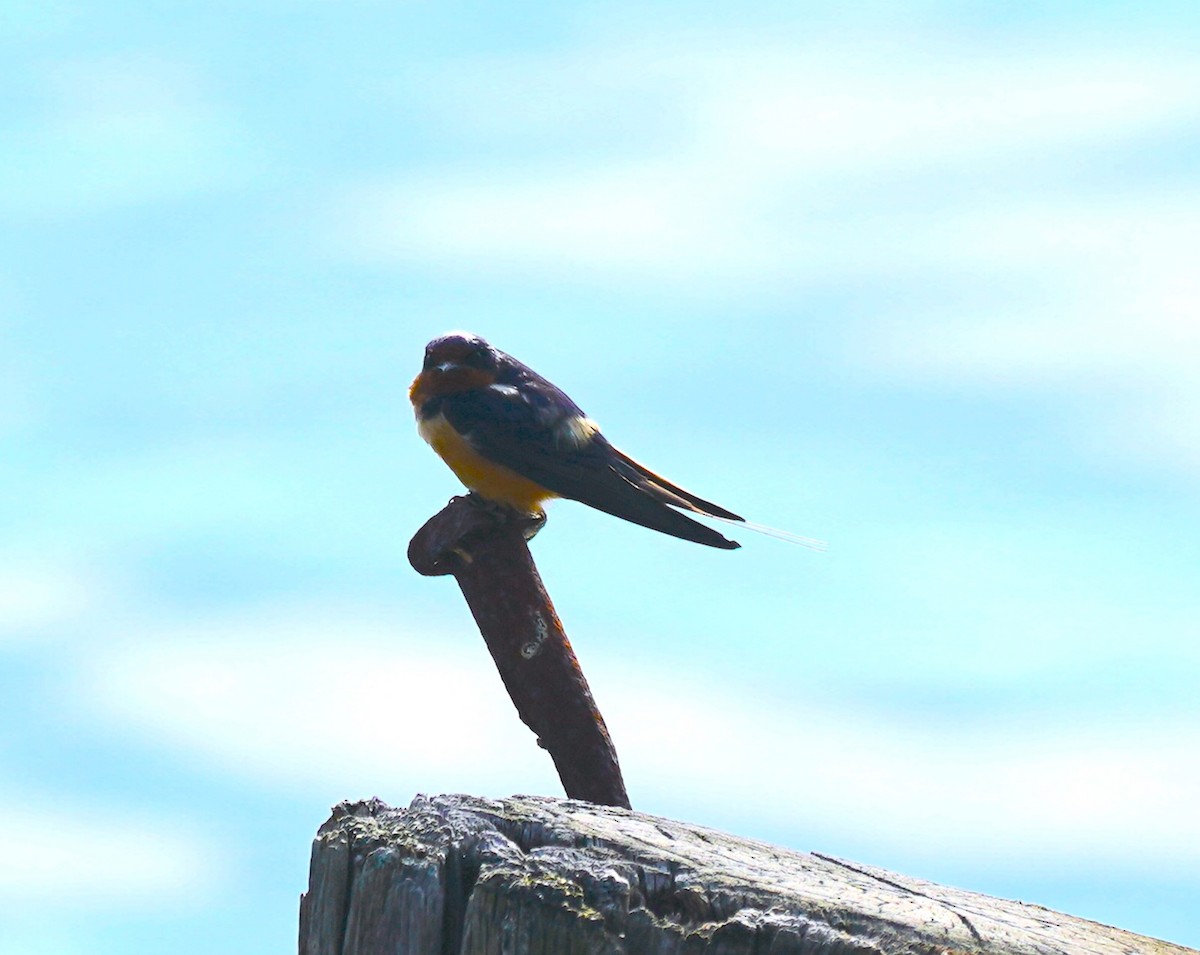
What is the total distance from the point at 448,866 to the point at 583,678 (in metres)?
1.30

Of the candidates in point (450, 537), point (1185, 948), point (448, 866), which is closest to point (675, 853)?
point (448, 866)

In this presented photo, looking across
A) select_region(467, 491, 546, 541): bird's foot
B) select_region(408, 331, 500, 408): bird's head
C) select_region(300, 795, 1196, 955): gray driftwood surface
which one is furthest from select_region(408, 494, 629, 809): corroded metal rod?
select_region(408, 331, 500, 408): bird's head

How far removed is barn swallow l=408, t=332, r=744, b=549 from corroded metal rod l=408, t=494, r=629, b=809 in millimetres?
980

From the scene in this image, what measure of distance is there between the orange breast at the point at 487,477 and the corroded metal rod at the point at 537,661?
1096mm

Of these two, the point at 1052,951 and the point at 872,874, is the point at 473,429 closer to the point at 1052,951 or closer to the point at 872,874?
the point at 872,874

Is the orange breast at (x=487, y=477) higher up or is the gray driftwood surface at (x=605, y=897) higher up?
the orange breast at (x=487, y=477)

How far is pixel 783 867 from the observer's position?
3.12 meters

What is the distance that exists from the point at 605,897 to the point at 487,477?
3.16m

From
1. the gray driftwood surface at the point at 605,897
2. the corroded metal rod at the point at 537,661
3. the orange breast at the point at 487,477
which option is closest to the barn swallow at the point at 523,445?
the orange breast at the point at 487,477

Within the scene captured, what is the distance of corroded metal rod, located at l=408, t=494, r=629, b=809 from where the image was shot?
13.6 feet

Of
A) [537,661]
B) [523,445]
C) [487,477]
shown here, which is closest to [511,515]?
[537,661]

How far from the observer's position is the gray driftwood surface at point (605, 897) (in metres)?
2.80

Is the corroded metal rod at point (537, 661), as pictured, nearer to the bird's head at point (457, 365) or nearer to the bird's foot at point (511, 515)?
the bird's foot at point (511, 515)

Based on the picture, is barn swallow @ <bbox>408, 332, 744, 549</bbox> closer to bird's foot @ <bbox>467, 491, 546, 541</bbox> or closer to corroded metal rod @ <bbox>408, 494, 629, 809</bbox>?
bird's foot @ <bbox>467, 491, 546, 541</bbox>
